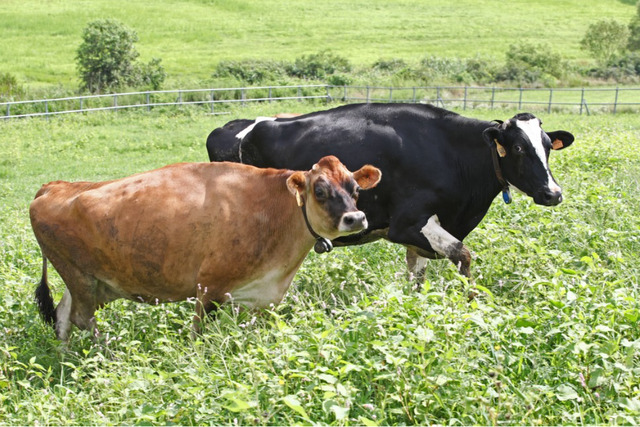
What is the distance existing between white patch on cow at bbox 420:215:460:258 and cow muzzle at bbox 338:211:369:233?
1.69 meters

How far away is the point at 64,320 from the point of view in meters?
6.48

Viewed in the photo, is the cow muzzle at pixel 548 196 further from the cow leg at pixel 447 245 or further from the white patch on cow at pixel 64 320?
the white patch on cow at pixel 64 320

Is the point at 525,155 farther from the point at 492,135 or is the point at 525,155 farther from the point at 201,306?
the point at 201,306

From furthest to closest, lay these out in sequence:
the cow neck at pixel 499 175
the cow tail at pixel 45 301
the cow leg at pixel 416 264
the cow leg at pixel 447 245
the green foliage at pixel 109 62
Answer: the green foliage at pixel 109 62 → the cow leg at pixel 416 264 → the cow neck at pixel 499 175 → the cow leg at pixel 447 245 → the cow tail at pixel 45 301

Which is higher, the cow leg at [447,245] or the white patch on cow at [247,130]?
the white patch on cow at [247,130]

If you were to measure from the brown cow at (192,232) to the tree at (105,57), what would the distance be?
38.0 metres

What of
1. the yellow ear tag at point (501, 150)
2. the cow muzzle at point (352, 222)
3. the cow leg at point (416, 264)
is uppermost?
the yellow ear tag at point (501, 150)

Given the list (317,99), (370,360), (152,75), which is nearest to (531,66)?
(317,99)

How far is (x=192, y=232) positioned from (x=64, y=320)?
136 cm

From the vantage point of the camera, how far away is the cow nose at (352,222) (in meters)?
5.59

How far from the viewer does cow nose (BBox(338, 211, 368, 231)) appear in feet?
18.4

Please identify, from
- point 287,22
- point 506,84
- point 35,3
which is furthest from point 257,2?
point 506,84

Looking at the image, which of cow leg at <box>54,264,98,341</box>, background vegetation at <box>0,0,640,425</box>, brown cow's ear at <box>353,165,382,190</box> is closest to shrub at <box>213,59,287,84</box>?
background vegetation at <box>0,0,640,425</box>

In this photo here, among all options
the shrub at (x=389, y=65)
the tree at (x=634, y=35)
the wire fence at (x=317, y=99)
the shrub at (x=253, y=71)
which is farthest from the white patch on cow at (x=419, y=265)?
the tree at (x=634, y=35)
